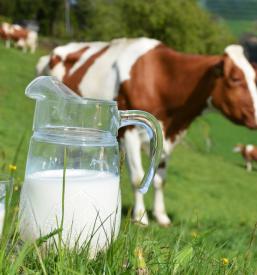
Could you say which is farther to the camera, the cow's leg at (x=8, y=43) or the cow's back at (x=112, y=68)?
the cow's leg at (x=8, y=43)

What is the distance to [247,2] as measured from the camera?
554 feet

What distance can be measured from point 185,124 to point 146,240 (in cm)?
426

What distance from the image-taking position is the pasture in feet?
5.04

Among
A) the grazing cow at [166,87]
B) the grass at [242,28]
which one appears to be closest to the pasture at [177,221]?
the grazing cow at [166,87]

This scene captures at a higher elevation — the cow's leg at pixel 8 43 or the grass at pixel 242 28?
the cow's leg at pixel 8 43

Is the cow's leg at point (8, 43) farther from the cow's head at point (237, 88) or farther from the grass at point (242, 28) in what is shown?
the grass at point (242, 28)

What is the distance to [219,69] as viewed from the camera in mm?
5855

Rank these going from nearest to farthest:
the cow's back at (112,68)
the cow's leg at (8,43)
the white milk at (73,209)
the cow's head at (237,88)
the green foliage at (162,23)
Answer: the white milk at (73,209) < the cow's head at (237,88) < the cow's back at (112,68) < the cow's leg at (8,43) < the green foliage at (162,23)

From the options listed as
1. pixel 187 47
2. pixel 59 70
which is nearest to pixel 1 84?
pixel 59 70

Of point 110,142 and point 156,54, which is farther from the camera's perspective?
point 156,54

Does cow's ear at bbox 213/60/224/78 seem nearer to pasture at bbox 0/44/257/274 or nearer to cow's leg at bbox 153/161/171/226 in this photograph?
cow's leg at bbox 153/161/171/226

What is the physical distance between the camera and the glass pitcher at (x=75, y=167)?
1677mm

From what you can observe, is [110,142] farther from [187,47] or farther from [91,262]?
[187,47]

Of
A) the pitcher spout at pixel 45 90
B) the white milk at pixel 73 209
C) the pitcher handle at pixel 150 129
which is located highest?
the pitcher spout at pixel 45 90
